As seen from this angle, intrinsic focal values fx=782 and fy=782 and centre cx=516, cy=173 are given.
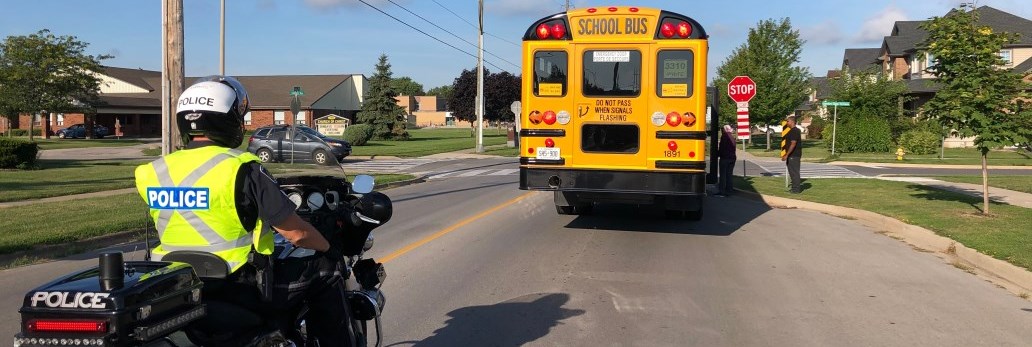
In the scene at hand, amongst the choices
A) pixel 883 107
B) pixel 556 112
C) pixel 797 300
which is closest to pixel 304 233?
pixel 797 300

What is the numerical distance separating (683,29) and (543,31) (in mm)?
1949

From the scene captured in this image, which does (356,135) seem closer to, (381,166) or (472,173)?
(381,166)

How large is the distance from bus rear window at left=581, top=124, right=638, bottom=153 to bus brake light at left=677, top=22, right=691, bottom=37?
1.38 m

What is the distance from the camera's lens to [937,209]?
45.6 ft

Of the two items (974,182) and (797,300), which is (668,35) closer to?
(797,300)

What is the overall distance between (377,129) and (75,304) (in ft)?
190

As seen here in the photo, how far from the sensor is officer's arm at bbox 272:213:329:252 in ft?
10.1

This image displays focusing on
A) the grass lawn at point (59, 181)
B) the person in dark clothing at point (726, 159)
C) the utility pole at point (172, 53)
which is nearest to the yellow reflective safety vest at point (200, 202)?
the utility pole at point (172, 53)

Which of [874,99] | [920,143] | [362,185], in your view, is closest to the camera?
[362,185]

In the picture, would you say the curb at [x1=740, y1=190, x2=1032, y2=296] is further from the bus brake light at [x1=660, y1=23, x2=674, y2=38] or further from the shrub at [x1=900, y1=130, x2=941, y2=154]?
the shrub at [x1=900, y1=130, x2=941, y2=154]

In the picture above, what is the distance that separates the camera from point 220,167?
9.54 ft

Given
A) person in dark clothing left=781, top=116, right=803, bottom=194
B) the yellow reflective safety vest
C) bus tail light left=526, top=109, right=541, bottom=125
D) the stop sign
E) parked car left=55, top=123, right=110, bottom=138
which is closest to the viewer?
the yellow reflective safety vest

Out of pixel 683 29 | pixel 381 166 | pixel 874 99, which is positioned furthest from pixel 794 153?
pixel 874 99

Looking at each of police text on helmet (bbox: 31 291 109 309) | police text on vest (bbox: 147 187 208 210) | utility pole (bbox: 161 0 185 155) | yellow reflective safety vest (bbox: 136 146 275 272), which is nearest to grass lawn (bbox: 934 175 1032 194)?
utility pole (bbox: 161 0 185 155)
